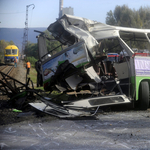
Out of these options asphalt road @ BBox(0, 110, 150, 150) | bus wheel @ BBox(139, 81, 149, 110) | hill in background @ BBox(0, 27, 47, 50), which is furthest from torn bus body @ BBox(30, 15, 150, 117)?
hill in background @ BBox(0, 27, 47, 50)

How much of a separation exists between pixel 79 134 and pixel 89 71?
265cm

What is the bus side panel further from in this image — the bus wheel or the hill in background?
the hill in background

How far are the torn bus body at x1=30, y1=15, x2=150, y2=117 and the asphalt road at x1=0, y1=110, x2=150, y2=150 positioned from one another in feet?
2.14

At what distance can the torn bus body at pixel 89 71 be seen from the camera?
6.67 m

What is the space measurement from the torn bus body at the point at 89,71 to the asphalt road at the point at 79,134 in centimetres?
65

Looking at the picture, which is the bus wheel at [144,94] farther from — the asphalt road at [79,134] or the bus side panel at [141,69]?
the asphalt road at [79,134]

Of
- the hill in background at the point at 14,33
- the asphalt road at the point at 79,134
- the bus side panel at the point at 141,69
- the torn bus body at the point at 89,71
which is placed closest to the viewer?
the asphalt road at the point at 79,134

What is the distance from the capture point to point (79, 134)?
15.7ft

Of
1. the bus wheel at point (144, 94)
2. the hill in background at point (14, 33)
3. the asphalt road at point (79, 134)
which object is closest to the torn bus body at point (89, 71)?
the bus wheel at point (144, 94)

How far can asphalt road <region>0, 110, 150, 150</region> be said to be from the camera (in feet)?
13.2

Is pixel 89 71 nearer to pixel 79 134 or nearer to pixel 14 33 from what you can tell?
pixel 79 134

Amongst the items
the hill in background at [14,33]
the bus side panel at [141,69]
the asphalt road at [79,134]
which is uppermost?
the hill in background at [14,33]

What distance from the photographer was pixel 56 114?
6543mm

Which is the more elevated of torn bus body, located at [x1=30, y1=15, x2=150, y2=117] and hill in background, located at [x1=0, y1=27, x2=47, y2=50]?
hill in background, located at [x1=0, y1=27, x2=47, y2=50]
